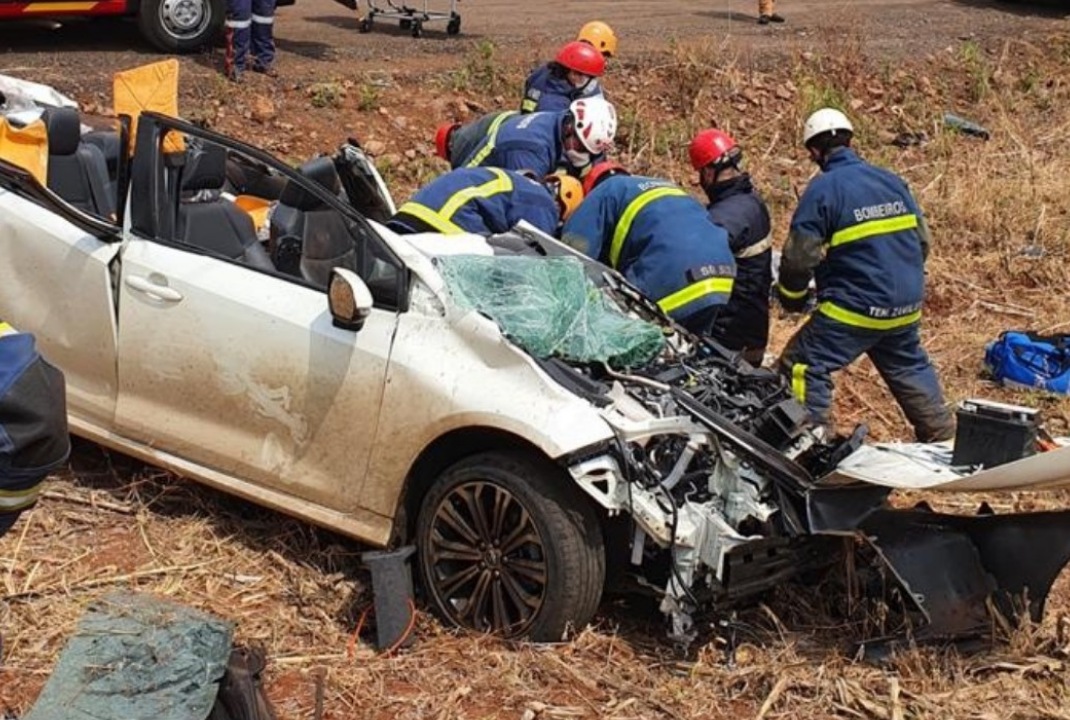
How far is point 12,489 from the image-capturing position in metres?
3.21

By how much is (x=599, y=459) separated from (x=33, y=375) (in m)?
2.35

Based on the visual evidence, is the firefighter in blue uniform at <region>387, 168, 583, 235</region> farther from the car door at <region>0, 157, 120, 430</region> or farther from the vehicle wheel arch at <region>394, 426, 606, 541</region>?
the vehicle wheel arch at <region>394, 426, 606, 541</region>

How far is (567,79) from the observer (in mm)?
10250

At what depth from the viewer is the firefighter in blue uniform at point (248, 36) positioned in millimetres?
12750

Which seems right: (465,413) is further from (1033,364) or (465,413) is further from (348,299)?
(1033,364)

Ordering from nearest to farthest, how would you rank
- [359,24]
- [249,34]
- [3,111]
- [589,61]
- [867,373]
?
[3,111]
[867,373]
[589,61]
[249,34]
[359,24]

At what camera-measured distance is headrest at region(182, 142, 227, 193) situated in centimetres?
634

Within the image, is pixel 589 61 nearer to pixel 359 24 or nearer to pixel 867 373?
pixel 867 373

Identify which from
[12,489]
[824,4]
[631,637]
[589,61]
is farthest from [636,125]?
[12,489]

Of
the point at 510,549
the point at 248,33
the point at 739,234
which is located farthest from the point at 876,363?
the point at 248,33

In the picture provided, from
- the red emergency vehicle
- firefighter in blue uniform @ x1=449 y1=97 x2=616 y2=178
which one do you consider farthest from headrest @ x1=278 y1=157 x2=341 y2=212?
the red emergency vehicle

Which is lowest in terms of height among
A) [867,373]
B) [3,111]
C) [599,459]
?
[867,373]

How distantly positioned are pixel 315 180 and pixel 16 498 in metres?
3.45

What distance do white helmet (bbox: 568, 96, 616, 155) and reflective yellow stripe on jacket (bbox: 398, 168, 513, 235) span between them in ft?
4.33
